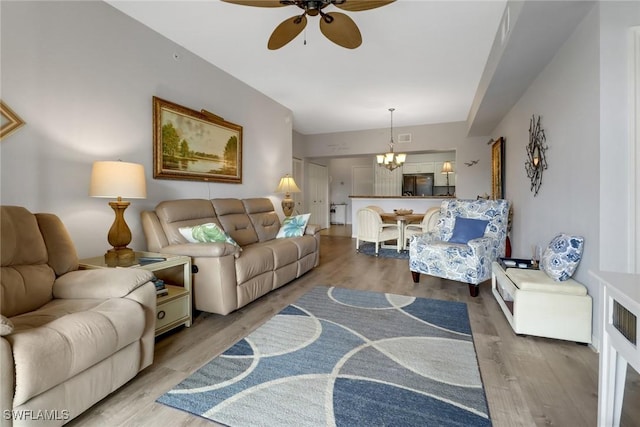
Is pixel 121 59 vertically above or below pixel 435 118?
below

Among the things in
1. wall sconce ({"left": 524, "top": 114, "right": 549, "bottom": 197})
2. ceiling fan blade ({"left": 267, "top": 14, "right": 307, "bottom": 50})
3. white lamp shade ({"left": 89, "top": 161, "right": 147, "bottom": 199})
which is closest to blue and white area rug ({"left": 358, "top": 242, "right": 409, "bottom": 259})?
wall sconce ({"left": 524, "top": 114, "right": 549, "bottom": 197})

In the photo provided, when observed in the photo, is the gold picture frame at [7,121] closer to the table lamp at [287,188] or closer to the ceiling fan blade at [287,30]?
the ceiling fan blade at [287,30]

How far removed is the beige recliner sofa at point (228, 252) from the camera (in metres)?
2.40

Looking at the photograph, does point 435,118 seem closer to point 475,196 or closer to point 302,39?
point 475,196

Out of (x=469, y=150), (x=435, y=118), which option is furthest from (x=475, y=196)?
(x=435, y=118)

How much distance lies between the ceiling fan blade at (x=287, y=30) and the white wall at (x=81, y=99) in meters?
1.28

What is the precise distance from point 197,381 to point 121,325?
1.65 ft

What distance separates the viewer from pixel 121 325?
1.43 m

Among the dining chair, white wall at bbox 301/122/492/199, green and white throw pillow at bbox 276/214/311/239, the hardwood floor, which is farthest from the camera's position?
white wall at bbox 301/122/492/199

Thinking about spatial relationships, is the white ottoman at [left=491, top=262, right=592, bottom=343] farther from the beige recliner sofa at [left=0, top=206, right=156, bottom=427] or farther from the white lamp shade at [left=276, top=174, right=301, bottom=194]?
the white lamp shade at [left=276, top=174, right=301, bottom=194]

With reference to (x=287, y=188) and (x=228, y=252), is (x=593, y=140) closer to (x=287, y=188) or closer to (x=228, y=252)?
(x=228, y=252)

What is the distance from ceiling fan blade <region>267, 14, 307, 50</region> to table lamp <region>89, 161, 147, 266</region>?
143 centimetres

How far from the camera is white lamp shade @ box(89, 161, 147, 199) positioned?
208cm

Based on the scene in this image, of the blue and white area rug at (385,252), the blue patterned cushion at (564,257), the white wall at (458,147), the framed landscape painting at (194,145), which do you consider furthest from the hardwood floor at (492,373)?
the white wall at (458,147)
